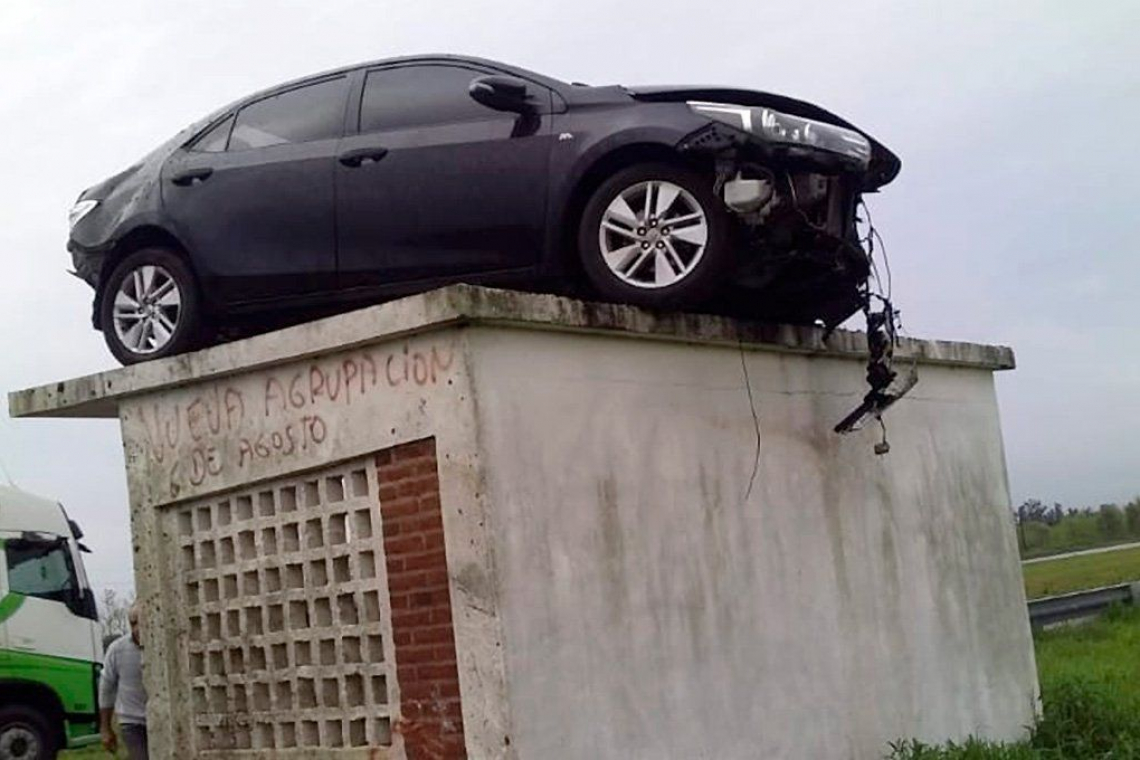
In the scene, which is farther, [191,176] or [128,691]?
[128,691]

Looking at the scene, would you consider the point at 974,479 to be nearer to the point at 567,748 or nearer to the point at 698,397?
the point at 698,397

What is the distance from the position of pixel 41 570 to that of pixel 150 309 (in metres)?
8.49

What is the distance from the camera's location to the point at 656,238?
692 centimetres

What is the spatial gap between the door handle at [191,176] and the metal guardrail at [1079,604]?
12704mm

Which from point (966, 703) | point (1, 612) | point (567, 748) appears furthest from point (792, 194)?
point (1, 612)

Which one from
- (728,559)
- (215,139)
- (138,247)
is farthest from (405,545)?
(215,139)

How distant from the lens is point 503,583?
19.4ft

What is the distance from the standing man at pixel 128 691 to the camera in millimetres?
8938

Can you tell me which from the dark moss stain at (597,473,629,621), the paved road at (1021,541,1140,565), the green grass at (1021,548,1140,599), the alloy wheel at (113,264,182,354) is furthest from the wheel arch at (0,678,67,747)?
the paved road at (1021,541,1140,565)

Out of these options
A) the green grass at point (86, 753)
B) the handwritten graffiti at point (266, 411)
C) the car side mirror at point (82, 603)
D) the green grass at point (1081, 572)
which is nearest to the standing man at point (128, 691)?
the handwritten graffiti at point (266, 411)

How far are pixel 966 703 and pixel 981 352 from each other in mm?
2234

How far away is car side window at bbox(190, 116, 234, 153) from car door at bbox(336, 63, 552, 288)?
804mm

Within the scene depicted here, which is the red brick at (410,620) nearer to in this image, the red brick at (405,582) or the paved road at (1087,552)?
the red brick at (405,582)

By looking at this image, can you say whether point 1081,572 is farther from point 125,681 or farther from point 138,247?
point 138,247
